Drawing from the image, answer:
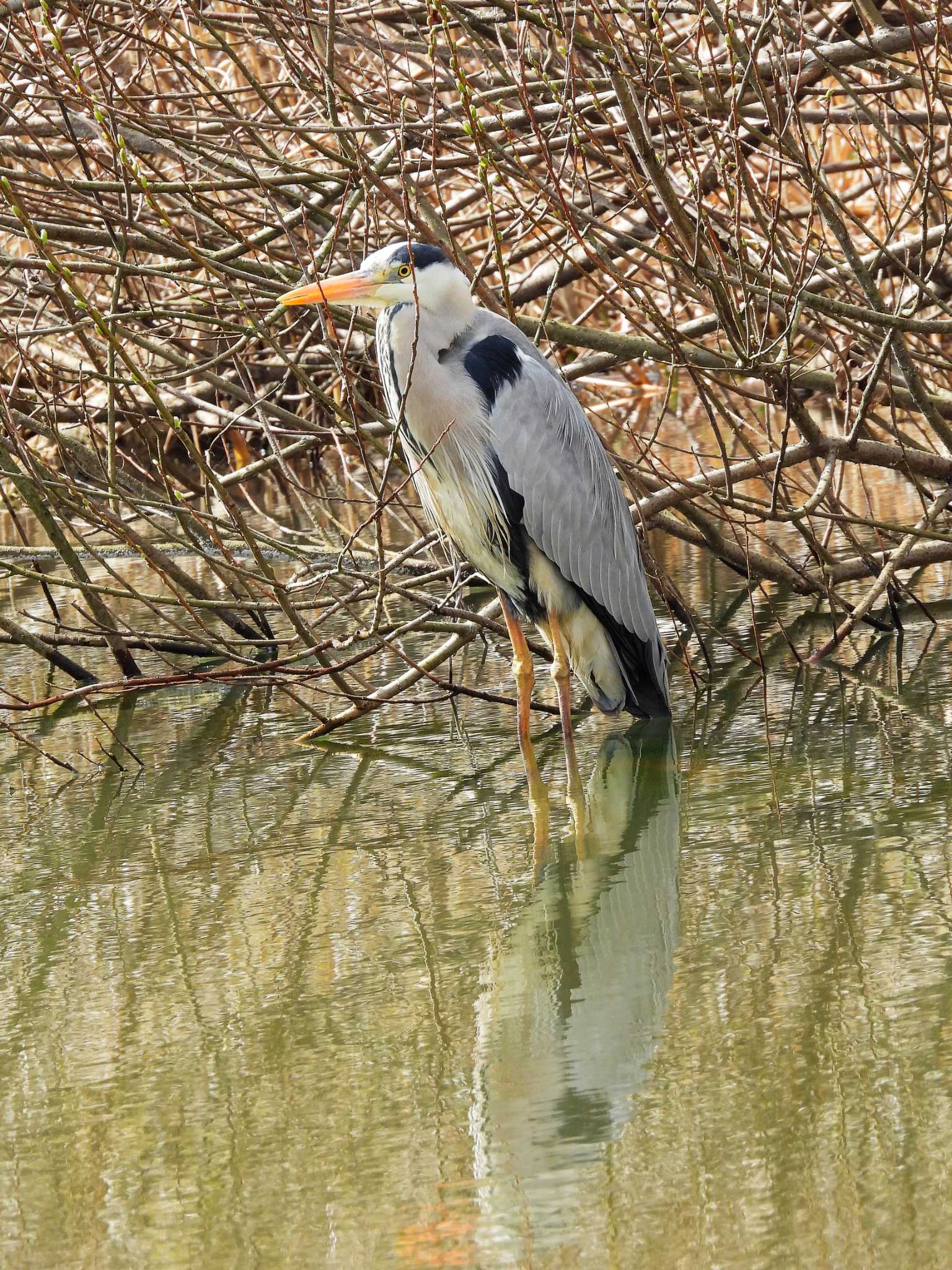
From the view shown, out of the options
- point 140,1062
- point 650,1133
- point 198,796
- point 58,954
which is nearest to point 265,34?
point 198,796

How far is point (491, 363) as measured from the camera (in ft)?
17.4

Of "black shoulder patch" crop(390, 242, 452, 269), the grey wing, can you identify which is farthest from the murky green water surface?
"black shoulder patch" crop(390, 242, 452, 269)

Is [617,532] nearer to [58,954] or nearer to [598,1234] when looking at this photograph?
[58,954]

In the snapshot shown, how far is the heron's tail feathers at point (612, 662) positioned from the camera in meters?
5.71

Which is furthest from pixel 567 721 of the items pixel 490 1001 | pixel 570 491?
pixel 490 1001

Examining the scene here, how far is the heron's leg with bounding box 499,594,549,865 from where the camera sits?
4.71 meters

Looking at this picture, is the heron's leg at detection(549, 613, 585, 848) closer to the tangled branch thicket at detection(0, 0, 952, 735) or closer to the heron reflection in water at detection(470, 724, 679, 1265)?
the heron reflection in water at detection(470, 724, 679, 1265)

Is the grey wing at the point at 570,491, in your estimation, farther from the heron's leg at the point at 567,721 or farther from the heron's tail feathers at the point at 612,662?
the heron's leg at the point at 567,721

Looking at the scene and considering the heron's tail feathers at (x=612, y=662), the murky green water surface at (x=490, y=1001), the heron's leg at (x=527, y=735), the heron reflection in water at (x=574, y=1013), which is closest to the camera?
the murky green water surface at (x=490, y=1001)

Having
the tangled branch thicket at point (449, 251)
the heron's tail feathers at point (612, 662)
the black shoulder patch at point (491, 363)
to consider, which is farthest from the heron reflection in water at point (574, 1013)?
the black shoulder patch at point (491, 363)

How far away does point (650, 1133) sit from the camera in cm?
273

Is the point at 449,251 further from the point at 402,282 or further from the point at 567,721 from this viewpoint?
the point at 567,721

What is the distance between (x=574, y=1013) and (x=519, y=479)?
2.39 meters

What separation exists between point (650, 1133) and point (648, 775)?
2412mm
